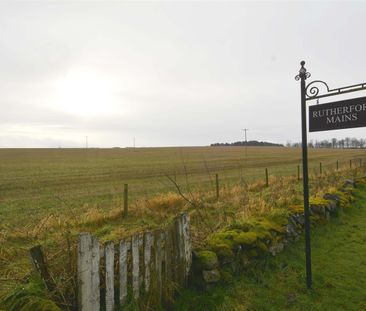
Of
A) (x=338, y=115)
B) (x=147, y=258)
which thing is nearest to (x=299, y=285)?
(x=147, y=258)

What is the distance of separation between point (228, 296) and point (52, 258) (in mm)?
2384

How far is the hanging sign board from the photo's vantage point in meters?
4.28

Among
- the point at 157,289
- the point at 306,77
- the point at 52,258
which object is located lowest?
the point at 157,289

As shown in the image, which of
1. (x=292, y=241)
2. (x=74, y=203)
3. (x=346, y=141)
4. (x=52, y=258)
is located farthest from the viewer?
(x=346, y=141)

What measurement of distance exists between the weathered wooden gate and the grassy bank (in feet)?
1.44

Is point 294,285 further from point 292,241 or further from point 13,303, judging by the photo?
point 13,303

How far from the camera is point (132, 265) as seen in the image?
139 inches

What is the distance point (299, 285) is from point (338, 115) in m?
2.66

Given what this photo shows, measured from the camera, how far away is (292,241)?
6.21 m

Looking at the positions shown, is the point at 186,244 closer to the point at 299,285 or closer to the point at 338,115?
the point at 299,285

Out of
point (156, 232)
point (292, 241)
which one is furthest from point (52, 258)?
point (292, 241)

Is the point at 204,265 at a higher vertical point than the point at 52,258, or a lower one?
lower

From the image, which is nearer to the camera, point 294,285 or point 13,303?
point 13,303

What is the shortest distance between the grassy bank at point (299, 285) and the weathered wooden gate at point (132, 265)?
0.44 meters
